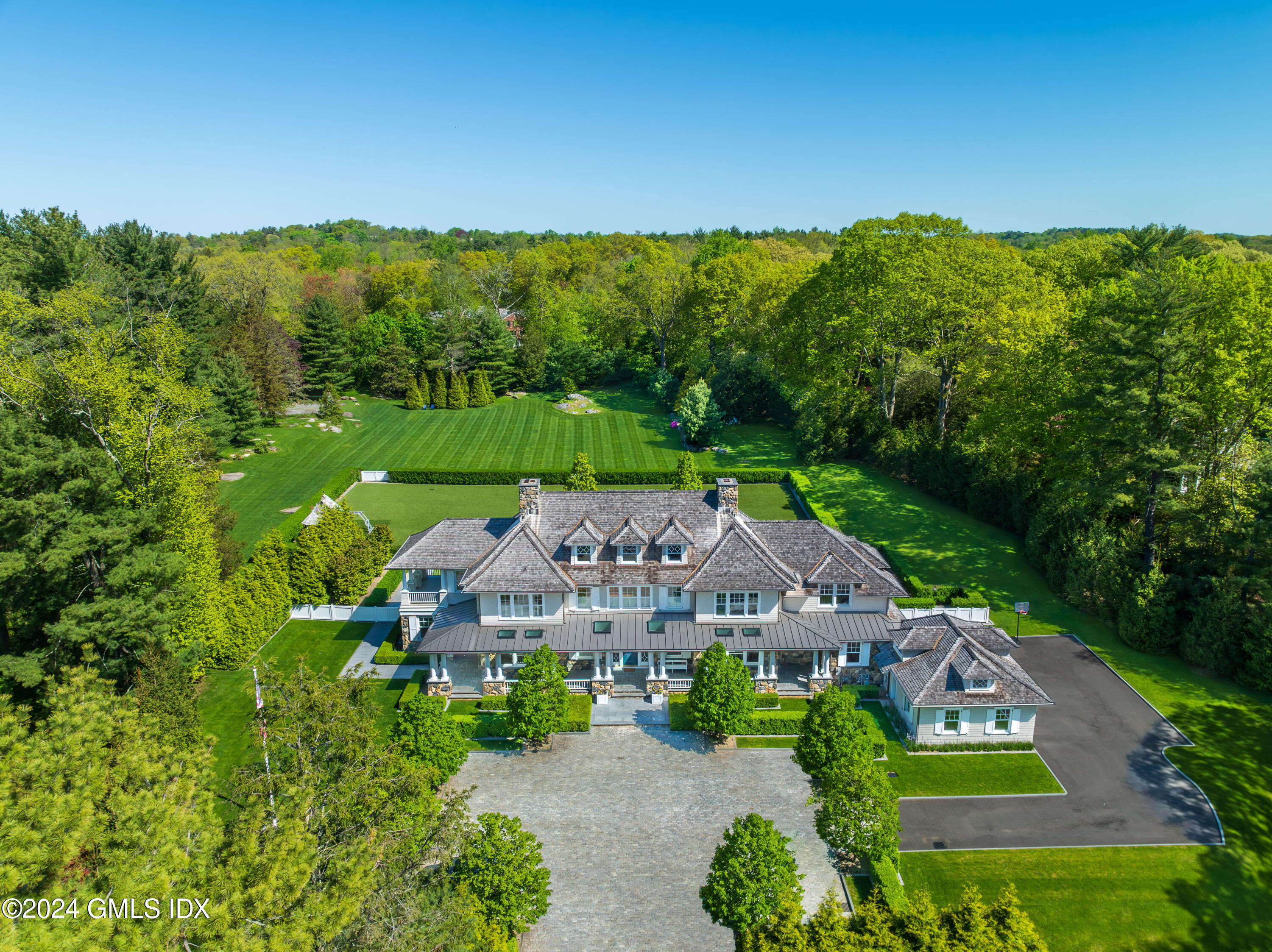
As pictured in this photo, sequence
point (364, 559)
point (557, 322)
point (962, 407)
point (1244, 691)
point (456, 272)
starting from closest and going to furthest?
point (1244, 691) → point (364, 559) → point (962, 407) → point (557, 322) → point (456, 272)

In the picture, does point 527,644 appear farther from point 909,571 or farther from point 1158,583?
point 1158,583

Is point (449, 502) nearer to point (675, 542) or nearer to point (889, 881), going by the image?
point (675, 542)

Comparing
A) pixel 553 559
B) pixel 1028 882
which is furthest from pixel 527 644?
pixel 1028 882

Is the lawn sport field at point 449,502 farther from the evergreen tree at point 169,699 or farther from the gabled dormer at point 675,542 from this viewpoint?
the evergreen tree at point 169,699

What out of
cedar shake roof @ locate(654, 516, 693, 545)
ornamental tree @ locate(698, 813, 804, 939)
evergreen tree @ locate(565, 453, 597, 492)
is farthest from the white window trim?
evergreen tree @ locate(565, 453, 597, 492)

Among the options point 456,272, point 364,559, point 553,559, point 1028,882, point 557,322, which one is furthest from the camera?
point 456,272

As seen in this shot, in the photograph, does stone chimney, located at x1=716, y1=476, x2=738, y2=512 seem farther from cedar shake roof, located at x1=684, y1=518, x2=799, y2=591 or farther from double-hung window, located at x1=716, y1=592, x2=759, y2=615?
double-hung window, located at x1=716, y1=592, x2=759, y2=615

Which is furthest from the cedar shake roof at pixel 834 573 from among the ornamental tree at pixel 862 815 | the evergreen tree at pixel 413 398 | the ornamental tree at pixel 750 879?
the evergreen tree at pixel 413 398
